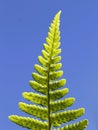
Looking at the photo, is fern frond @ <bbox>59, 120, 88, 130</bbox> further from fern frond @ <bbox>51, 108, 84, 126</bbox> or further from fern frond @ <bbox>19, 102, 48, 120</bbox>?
fern frond @ <bbox>19, 102, 48, 120</bbox>

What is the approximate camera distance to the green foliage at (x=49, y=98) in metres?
2.50

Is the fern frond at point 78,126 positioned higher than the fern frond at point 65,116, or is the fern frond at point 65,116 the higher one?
the fern frond at point 65,116

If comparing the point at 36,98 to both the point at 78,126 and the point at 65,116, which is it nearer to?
the point at 65,116

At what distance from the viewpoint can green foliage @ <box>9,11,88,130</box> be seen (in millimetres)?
2502

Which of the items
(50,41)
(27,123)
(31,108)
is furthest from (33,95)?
(50,41)

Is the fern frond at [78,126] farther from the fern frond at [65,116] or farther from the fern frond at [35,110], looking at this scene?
the fern frond at [35,110]

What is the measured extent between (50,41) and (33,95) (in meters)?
Answer: 0.57

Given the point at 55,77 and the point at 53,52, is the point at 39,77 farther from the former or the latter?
the point at 53,52

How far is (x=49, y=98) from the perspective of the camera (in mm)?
2607

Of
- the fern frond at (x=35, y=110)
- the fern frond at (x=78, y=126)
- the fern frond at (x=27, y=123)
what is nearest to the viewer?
the fern frond at (x=78, y=126)

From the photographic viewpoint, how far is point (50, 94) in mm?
2684

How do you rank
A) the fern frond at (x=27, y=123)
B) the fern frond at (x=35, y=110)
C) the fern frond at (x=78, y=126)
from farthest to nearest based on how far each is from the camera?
the fern frond at (x=35, y=110) → the fern frond at (x=27, y=123) → the fern frond at (x=78, y=126)

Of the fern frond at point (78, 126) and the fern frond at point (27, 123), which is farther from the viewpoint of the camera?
the fern frond at point (27, 123)

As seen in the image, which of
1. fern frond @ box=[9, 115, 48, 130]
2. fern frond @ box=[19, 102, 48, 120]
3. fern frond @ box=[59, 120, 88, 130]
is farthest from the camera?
fern frond @ box=[19, 102, 48, 120]
